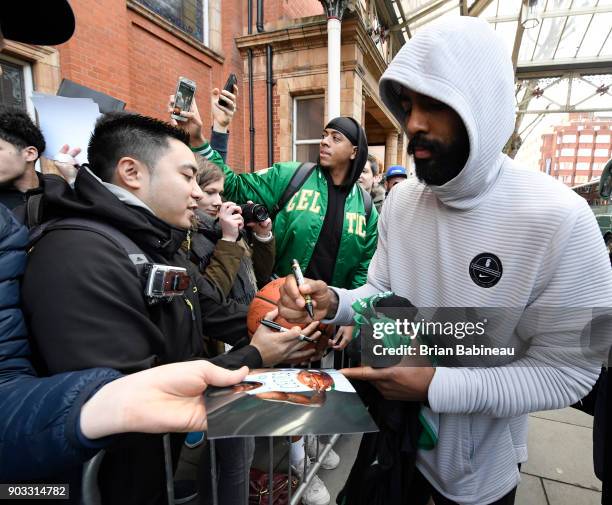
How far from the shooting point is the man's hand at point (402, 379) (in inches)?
41.9

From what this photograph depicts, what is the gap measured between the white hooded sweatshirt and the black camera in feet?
4.61

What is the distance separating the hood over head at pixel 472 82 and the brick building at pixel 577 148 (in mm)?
94762

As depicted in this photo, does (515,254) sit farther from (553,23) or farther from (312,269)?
(553,23)

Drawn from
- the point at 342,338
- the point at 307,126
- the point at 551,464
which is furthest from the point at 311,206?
the point at 307,126

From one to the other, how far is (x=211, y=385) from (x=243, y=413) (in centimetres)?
16

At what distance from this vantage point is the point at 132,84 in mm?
5629

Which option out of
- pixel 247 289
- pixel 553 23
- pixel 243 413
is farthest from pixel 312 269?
pixel 553 23

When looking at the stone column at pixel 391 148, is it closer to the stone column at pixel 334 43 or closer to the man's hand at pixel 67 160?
the stone column at pixel 334 43

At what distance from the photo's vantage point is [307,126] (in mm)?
8211

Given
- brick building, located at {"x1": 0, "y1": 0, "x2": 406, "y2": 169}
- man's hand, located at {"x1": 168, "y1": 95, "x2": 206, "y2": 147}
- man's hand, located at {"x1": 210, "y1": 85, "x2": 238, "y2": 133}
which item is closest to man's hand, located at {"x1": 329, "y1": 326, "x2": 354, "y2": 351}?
man's hand, located at {"x1": 168, "y1": 95, "x2": 206, "y2": 147}

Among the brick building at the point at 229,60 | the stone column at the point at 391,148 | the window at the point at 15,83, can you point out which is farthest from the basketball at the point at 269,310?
the stone column at the point at 391,148

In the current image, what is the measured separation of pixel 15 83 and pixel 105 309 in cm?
498

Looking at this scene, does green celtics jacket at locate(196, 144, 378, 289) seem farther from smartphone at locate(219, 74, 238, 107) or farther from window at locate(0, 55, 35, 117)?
window at locate(0, 55, 35, 117)

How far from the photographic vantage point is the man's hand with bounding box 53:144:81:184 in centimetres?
242
